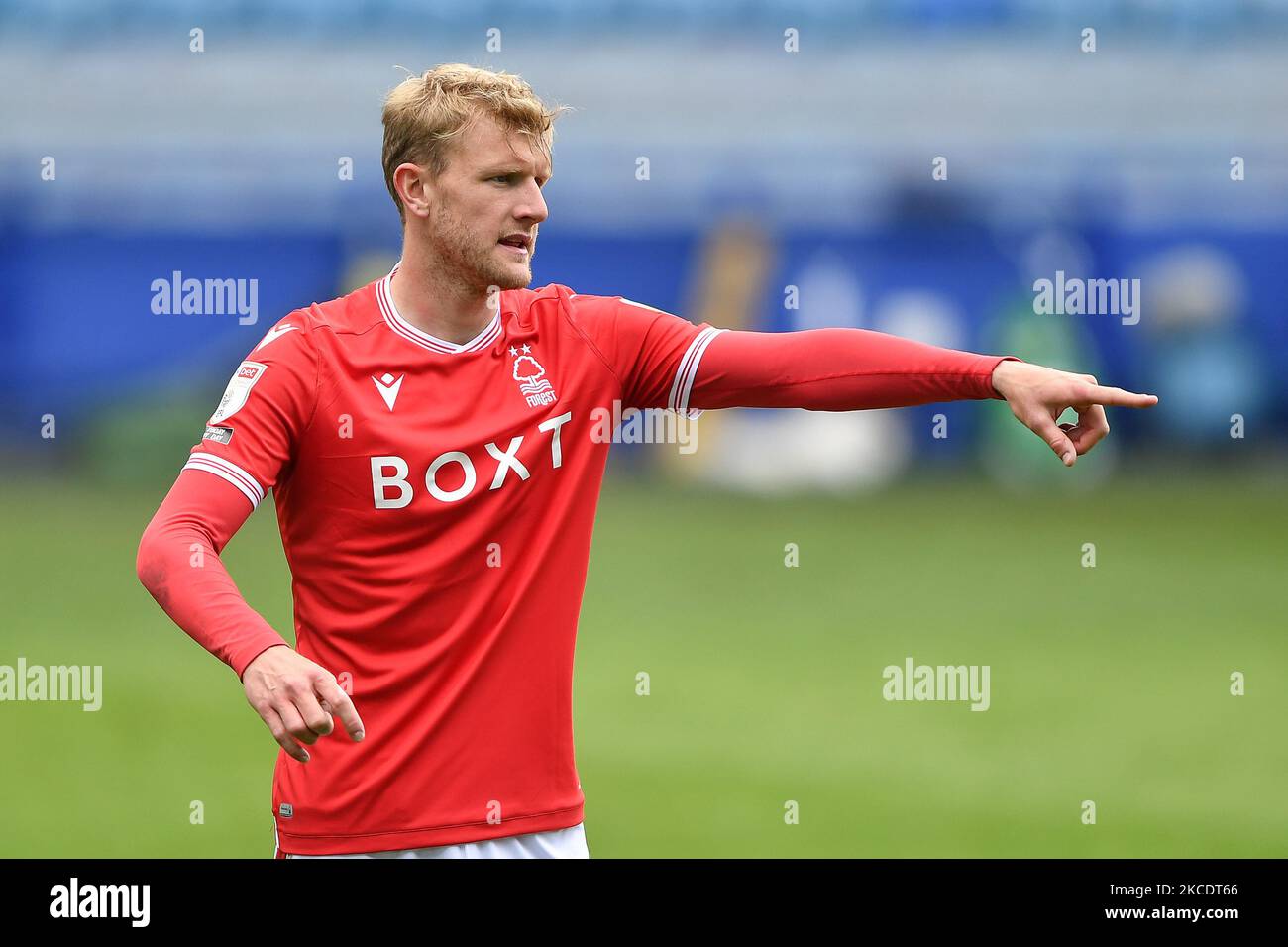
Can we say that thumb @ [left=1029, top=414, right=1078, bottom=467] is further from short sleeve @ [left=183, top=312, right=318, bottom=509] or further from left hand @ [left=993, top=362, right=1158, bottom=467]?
short sleeve @ [left=183, top=312, right=318, bottom=509]

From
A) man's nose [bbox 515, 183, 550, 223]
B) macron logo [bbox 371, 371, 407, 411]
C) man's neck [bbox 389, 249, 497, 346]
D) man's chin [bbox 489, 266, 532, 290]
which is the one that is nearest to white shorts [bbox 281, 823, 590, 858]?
macron logo [bbox 371, 371, 407, 411]

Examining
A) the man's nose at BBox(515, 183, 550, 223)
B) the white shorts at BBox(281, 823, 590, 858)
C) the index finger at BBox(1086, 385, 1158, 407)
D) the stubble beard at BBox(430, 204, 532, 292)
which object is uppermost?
the man's nose at BBox(515, 183, 550, 223)

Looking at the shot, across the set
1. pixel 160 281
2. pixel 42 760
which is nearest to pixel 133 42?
pixel 160 281

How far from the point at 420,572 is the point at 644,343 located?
781mm

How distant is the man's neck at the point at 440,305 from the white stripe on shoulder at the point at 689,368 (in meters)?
0.49

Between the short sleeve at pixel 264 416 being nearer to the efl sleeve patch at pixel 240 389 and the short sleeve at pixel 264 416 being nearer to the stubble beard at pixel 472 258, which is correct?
the efl sleeve patch at pixel 240 389

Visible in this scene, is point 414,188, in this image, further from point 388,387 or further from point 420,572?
point 420,572

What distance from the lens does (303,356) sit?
4.06 m

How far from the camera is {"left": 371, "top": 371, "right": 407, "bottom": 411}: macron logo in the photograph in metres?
4.12

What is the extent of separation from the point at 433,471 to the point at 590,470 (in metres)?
0.43

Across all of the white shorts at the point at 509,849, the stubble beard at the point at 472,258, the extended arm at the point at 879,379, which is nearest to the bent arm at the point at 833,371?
the extended arm at the point at 879,379

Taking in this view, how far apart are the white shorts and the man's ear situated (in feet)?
4.74

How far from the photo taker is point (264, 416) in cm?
393

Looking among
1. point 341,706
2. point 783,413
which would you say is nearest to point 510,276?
point 341,706
